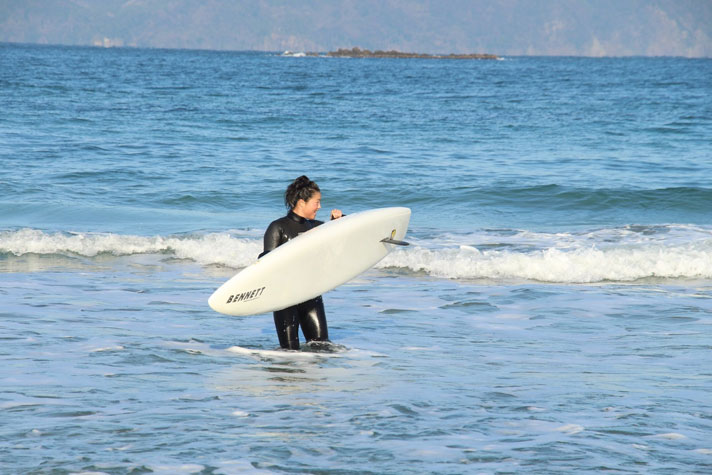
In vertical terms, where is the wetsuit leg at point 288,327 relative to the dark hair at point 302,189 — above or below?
below

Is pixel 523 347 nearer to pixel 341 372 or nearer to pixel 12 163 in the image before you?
pixel 341 372

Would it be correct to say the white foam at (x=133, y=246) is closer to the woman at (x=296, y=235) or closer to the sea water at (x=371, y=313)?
the sea water at (x=371, y=313)

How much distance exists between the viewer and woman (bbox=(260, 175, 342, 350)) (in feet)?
18.8

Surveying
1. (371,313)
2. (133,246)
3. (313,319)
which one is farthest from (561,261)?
(133,246)

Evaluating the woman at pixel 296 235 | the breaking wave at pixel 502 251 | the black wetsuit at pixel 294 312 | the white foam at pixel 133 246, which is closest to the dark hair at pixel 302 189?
the woman at pixel 296 235

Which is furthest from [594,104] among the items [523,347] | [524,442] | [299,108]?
[524,442]

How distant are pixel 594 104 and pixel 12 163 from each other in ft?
81.1

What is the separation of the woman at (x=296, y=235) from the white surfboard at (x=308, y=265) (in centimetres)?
11

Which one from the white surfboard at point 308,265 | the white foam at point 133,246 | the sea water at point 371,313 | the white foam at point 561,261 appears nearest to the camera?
the sea water at point 371,313

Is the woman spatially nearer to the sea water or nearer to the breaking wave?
the sea water

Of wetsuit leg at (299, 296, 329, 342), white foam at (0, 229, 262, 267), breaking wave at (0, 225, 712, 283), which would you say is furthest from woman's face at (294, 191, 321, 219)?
white foam at (0, 229, 262, 267)

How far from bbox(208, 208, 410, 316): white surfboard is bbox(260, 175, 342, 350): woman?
111 millimetres

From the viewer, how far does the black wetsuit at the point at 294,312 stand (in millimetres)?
5906

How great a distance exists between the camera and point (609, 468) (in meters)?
3.74
